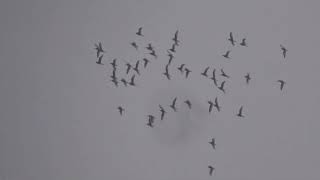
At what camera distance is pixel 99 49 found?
106250mm

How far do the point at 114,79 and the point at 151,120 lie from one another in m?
7.76

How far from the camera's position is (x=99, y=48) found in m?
106

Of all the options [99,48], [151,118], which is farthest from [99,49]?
[151,118]

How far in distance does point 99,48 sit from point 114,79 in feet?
13.5

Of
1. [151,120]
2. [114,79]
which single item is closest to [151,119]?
[151,120]

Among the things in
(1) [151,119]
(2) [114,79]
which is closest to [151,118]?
(1) [151,119]

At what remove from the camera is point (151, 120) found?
110 metres

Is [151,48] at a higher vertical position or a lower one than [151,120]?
higher

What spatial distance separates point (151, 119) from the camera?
4318 inches

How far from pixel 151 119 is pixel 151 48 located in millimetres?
7905

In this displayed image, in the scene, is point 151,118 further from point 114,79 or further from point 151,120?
point 114,79

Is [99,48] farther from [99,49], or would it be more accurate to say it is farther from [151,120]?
[151,120]

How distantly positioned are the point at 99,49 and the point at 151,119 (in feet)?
31.9

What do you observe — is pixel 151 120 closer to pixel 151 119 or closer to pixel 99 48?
pixel 151 119
